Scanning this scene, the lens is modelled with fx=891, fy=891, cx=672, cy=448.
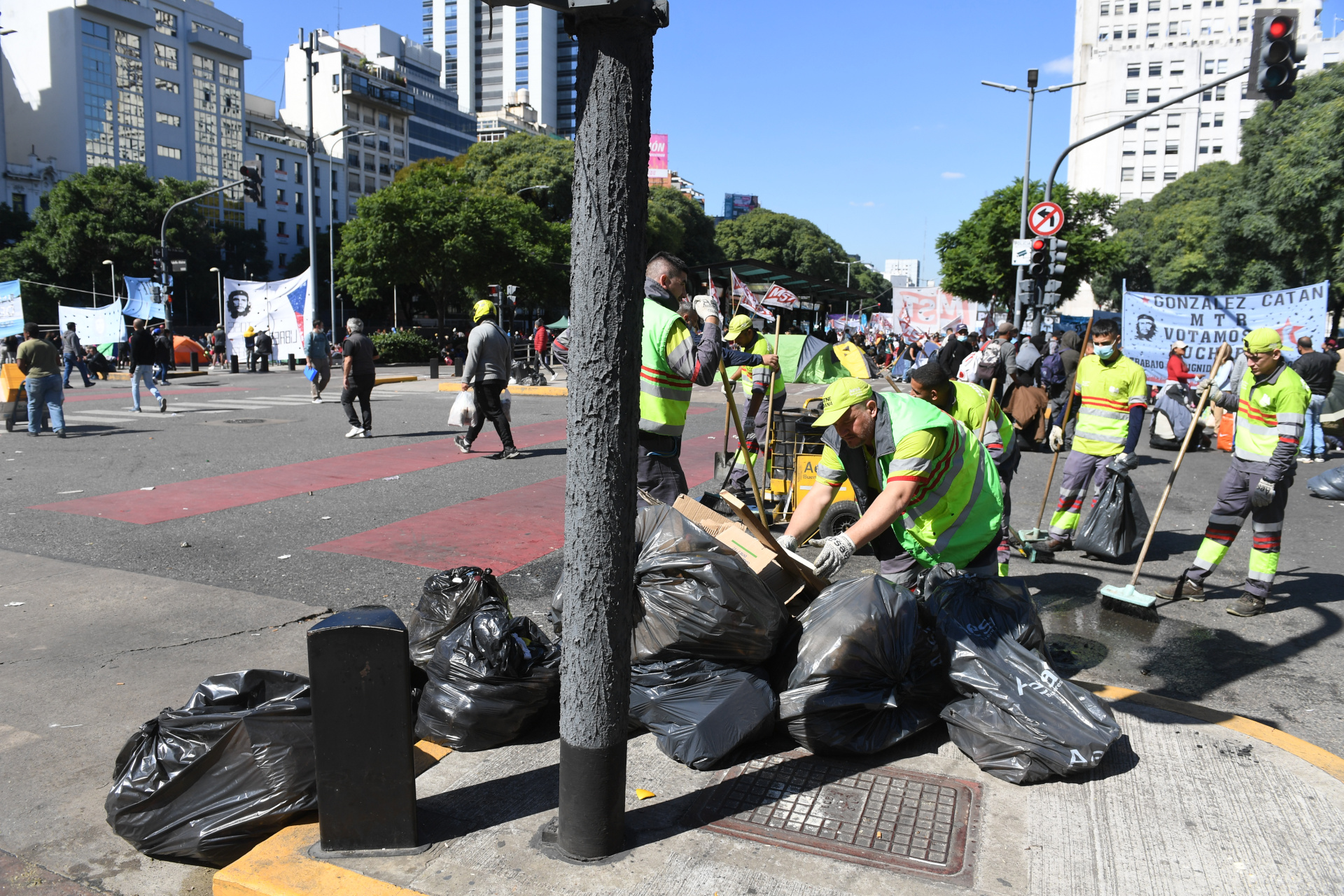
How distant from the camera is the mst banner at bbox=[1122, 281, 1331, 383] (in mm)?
13625

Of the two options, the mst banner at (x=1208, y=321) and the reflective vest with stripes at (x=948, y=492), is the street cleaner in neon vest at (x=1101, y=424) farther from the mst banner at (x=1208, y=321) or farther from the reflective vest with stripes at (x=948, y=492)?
the mst banner at (x=1208, y=321)

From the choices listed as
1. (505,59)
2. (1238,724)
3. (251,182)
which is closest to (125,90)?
(251,182)

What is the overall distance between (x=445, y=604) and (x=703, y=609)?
1.21m

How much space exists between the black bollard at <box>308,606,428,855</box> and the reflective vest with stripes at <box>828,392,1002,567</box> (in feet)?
6.80

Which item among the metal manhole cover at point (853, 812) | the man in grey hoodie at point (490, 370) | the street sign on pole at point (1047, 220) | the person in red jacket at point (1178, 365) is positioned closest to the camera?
the metal manhole cover at point (853, 812)

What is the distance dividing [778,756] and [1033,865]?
960mm

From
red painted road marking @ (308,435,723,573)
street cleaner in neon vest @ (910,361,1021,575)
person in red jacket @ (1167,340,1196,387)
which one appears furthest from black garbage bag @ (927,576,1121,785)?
person in red jacket @ (1167,340,1196,387)

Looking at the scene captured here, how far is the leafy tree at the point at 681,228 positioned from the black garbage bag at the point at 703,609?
49865 millimetres

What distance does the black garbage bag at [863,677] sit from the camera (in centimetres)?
324

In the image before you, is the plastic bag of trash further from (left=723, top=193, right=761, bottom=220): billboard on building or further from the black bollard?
(left=723, top=193, right=761, bottom=220): billboard on building

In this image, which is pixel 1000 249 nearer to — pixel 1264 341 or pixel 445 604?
pixel 1264 341

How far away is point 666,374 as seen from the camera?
4.82 meters

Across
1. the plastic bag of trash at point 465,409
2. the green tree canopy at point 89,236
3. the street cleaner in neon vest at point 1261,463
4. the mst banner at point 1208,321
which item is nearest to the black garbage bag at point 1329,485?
the mst banner at point 1208,321

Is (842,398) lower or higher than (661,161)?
lower
